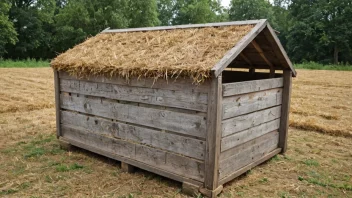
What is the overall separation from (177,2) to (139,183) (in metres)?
55.1

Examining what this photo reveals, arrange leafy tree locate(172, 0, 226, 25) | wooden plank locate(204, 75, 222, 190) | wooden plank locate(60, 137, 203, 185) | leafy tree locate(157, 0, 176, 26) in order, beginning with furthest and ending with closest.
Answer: leafy tree locate(157, 0, 176, 26)
leafy tree locate(172, 0, 226, 25)
wooden plank locate(60, 137, 203, 185)
wooden plank locate(204, 75, 222, 190)

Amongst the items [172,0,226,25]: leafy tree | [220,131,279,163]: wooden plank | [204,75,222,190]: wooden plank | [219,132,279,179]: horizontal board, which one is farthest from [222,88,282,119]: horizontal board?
[172,0,226,25]: leafy tree

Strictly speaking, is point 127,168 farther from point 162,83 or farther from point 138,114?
point 162,83

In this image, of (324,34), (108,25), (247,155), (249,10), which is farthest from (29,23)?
(247,155)

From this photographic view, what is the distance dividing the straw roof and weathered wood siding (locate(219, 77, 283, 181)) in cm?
56

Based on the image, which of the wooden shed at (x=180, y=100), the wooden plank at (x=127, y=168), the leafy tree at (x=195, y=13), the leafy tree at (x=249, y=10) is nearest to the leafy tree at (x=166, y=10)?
the leafy tree at (x=195, y=13)

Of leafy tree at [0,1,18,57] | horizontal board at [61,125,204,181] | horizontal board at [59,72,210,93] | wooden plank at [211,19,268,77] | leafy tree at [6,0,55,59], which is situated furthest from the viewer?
leafy tree at [6,0,55,59]

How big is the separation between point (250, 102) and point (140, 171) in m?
2.13

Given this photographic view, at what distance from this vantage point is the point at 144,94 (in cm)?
486

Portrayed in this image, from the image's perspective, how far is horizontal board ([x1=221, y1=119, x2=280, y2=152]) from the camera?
4.50 meters

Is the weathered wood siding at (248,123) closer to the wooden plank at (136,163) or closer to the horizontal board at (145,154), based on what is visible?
the horizontal board at (145,154)

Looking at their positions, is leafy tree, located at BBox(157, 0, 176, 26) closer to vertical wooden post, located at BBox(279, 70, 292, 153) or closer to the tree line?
the tree line

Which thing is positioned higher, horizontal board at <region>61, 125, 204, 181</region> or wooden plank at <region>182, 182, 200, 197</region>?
horizontal board at <region>61, 125, 204, 181</region>

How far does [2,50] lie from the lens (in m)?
35.0
